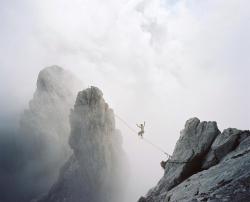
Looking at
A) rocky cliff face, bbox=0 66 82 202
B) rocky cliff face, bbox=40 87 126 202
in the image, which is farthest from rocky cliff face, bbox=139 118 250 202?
rocky cliff face, bbox=0 66 82 202

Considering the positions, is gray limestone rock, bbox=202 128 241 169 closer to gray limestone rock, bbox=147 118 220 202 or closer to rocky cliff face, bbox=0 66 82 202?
gray limestone rock, bbox=147 118 220 202

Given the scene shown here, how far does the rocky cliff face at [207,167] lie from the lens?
78.7 ft

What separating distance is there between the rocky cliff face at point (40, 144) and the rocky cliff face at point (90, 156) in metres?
31.1

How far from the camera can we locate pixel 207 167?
34156 millimetres

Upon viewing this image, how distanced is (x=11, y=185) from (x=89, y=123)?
77.4m

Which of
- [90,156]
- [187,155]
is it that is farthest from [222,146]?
[90,156]

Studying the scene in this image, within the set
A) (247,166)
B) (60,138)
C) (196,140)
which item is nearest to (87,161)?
(60,138)

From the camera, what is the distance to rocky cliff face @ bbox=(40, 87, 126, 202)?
452ft

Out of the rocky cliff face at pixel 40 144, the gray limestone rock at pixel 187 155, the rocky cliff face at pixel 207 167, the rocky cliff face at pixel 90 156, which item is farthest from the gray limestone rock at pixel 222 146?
the rocky cliff face at pixel 40 144

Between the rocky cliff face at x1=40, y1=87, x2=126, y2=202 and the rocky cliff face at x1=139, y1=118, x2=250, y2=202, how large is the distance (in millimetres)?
98985

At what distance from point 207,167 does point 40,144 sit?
157 metres

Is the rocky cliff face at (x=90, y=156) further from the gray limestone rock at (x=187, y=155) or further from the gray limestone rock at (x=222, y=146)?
the gray limestone rock at (x=222, y=146)

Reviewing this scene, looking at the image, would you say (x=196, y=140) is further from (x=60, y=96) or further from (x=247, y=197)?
(x=60, y=96)

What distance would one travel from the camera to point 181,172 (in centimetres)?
3591
